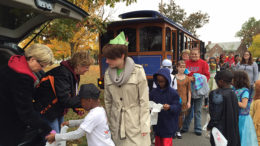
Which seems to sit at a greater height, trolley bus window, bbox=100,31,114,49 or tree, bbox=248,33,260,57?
tree, bbox=248,33,260,57

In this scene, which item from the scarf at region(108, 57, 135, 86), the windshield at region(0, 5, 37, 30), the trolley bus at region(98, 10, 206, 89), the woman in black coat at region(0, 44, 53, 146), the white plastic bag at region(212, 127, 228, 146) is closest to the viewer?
the woman in black coat at region(0, 44, 53, 146)

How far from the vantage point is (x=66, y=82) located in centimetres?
220

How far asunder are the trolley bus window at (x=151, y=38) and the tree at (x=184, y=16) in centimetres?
1403

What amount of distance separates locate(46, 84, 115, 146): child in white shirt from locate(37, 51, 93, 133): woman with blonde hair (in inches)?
14.7

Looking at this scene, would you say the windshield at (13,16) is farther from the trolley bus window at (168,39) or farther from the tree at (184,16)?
the tree at (184,16)

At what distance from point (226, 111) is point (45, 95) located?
2.37m

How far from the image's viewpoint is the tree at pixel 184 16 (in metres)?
20.1

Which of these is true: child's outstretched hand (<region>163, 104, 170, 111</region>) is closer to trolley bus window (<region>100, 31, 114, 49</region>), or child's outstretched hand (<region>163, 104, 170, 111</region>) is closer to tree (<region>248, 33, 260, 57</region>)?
trolley bus window (<region>100, 31, 114, 49</region>)

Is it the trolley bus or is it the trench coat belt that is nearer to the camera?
the trench coat belt

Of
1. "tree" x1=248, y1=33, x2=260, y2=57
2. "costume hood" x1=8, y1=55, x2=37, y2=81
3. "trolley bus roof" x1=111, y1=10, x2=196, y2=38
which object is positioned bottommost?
"costume hood" x1=8, y1=55, x2=37, y2=81

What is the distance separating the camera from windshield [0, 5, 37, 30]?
2727 millimetres

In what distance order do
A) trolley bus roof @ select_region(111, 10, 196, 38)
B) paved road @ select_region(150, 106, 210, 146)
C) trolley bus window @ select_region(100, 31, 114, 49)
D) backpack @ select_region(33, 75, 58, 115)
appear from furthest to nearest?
1. trolley bus window @ select_region(100, 31, 114, 49)
2. trolley bus roof @ select_region(111, 10, 196, 38)
3. paved road @ select_region(150, 106, 210, 146)
4. backpack @ select_region(33, 75, 58, 115)

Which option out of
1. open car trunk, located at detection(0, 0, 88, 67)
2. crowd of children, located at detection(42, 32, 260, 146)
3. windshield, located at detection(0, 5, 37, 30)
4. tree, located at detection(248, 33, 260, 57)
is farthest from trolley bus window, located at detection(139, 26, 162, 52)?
tree, located at detection(248, 33, 260, 57)

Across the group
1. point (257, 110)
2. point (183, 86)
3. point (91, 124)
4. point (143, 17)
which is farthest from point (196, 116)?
point (143, 17)
